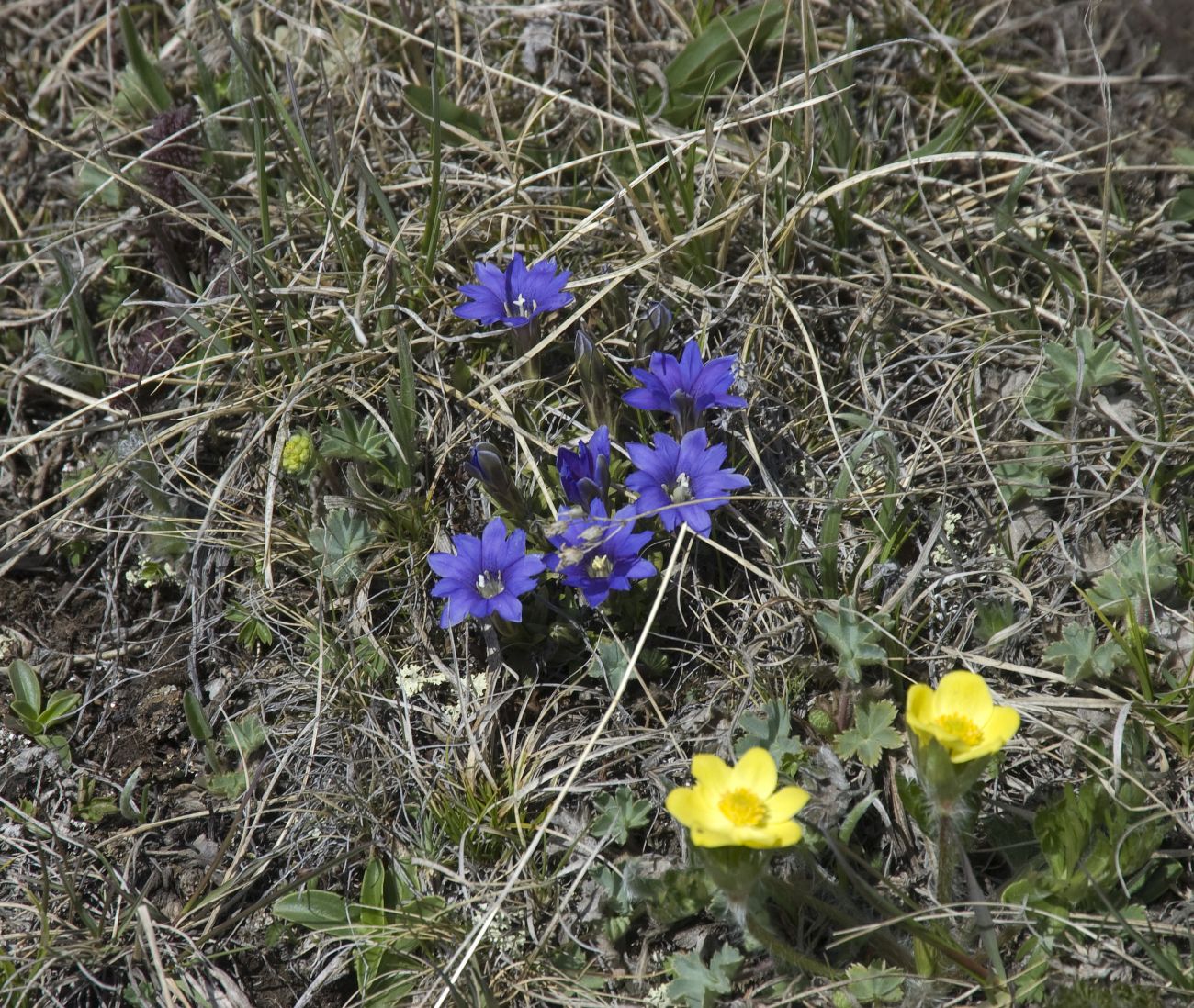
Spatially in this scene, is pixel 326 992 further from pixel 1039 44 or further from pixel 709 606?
pixel 1039 44

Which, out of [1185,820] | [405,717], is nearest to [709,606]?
[405,717]

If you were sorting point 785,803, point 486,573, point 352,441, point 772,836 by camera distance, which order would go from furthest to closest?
1. point 352,441
2. point 486,573
3. point 785,803
4. point 772,836

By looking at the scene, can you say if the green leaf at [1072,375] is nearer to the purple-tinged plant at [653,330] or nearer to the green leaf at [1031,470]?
the green leaf at [1031,470]

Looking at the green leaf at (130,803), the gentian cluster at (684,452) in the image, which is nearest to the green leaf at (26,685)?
the green leaf at (130,803)

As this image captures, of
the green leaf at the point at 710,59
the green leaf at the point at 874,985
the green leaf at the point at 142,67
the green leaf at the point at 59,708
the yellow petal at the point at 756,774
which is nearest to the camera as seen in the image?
the yellow petal at the point at 756,774

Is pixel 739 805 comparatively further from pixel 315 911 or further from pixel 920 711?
pixel 315 911

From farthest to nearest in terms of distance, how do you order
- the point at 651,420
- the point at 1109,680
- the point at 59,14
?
the point at 59,14 → the point at 651,420 → the point at 1109,680

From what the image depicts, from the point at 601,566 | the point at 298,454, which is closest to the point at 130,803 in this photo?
the point at 298,454
